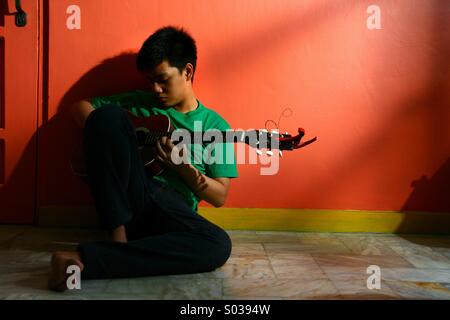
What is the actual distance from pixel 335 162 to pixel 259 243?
55 centimetres

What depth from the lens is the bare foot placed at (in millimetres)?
1425

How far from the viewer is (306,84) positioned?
2336mm

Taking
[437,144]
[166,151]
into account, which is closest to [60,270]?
[166,151]

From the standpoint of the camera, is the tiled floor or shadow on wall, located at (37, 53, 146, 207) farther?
shadow on wall, located at (37, 53, 146, 207)

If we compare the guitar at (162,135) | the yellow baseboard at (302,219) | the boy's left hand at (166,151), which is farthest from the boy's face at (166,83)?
the yellow baseboard at (302,219)

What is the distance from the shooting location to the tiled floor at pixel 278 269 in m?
1.48

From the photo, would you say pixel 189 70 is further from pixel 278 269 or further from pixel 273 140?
pixel 278 269

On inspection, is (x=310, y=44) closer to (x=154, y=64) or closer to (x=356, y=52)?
(x=356, y=52)

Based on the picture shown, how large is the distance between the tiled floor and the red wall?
0.70 ft

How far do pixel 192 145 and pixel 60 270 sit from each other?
0.68m

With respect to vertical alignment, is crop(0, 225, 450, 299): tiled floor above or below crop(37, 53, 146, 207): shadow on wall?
below

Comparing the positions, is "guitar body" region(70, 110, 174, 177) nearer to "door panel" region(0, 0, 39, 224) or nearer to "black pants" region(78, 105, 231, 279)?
"black pants" region(78, 105, 231, 279)

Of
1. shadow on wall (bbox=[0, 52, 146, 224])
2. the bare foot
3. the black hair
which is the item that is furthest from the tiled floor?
the black hair

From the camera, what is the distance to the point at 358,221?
2373 millimetres
